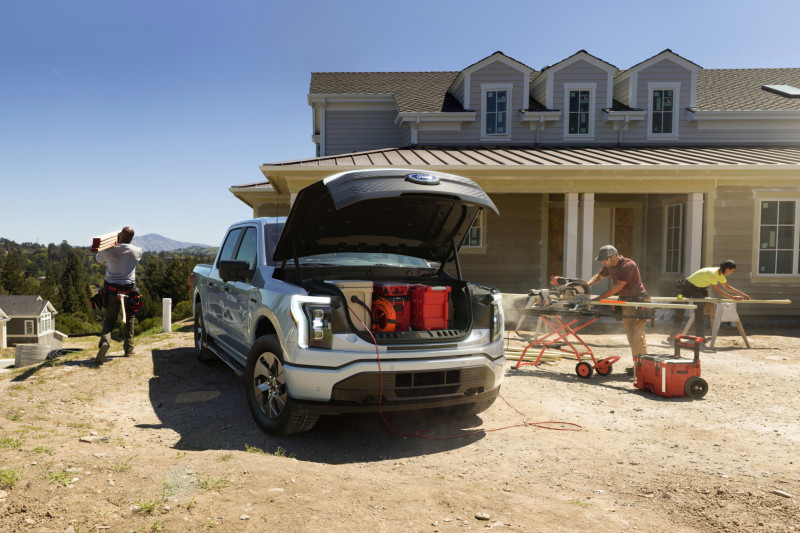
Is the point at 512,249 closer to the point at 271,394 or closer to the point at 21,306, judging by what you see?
the point at 271,394

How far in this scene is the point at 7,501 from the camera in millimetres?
2594

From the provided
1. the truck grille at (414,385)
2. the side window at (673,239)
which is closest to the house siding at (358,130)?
the side window at (673,239)

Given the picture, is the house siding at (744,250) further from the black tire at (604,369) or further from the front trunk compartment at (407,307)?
the front trunk compartment at (407,307)

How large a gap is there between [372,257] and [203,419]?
88.1 inches

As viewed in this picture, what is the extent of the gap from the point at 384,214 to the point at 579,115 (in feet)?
39.6

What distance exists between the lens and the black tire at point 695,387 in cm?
574

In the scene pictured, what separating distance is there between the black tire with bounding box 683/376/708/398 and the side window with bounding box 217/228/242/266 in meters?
5.26

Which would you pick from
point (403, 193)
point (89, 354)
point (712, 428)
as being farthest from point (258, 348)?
point (89, 354)

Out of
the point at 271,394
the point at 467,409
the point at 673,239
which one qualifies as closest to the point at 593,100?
the point at 673,239

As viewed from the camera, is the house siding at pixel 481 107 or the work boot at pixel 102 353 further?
the house siding at pixel 481 107

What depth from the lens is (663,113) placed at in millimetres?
15031

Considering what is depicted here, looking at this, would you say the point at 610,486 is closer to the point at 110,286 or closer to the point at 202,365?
the point at 202,365

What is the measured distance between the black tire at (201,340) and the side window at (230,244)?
1.01m

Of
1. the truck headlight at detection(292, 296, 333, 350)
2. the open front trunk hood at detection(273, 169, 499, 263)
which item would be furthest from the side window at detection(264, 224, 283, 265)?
the truck headlight at detection(292, 296, 333, 350)
